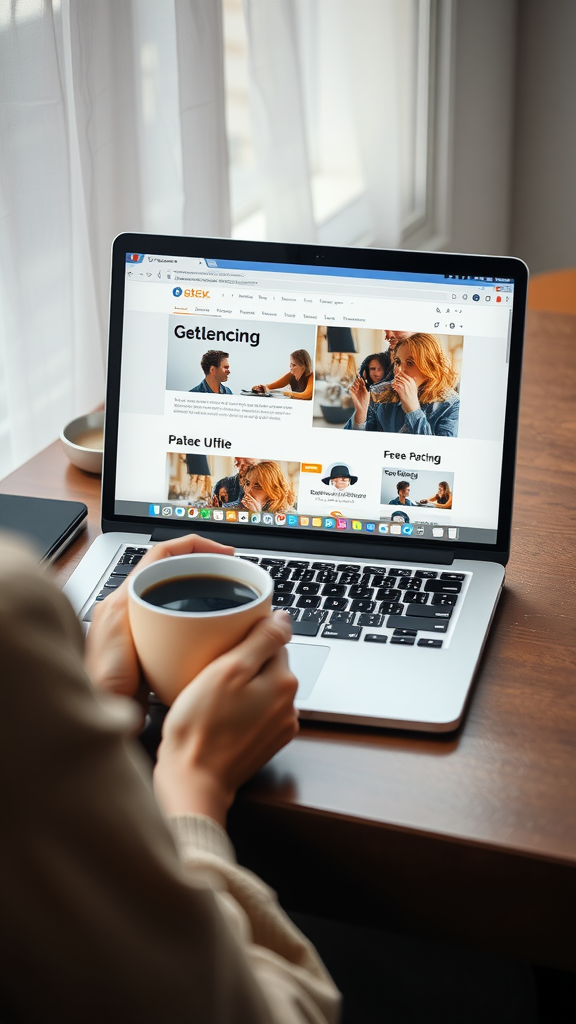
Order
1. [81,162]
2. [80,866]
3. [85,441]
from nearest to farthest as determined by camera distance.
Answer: [80,866] → [85,441] → [81,162]

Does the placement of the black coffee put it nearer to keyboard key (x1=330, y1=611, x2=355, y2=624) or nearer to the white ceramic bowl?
keyboard key (x1=330, y1=611, x2=355, y2=624)

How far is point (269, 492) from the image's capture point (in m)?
0.93

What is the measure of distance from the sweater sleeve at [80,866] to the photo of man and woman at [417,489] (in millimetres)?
518

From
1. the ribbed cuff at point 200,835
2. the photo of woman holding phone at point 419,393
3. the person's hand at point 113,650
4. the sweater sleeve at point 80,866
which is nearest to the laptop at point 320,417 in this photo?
the photo of woman holding phone at point 419,393

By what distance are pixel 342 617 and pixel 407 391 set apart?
21 centimetres

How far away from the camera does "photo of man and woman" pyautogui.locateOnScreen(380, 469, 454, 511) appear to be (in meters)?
0.89

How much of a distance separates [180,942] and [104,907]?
4 cm

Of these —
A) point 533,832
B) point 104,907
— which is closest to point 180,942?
point 104,907

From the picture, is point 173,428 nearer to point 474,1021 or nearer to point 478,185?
point 474,1021

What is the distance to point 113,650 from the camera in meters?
0.71

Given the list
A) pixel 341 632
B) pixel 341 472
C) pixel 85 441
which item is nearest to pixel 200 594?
pixel 341 632

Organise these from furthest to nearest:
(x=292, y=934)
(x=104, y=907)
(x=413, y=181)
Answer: (x=413, y=181), (x=292, y=934), (x=104, y=907)

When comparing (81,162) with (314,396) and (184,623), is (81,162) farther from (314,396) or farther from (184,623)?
(184,623)

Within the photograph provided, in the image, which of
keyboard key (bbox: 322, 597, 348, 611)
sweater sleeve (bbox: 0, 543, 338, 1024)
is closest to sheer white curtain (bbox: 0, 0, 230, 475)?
keyboard key (bbox: 322, 597, 348, 611)
